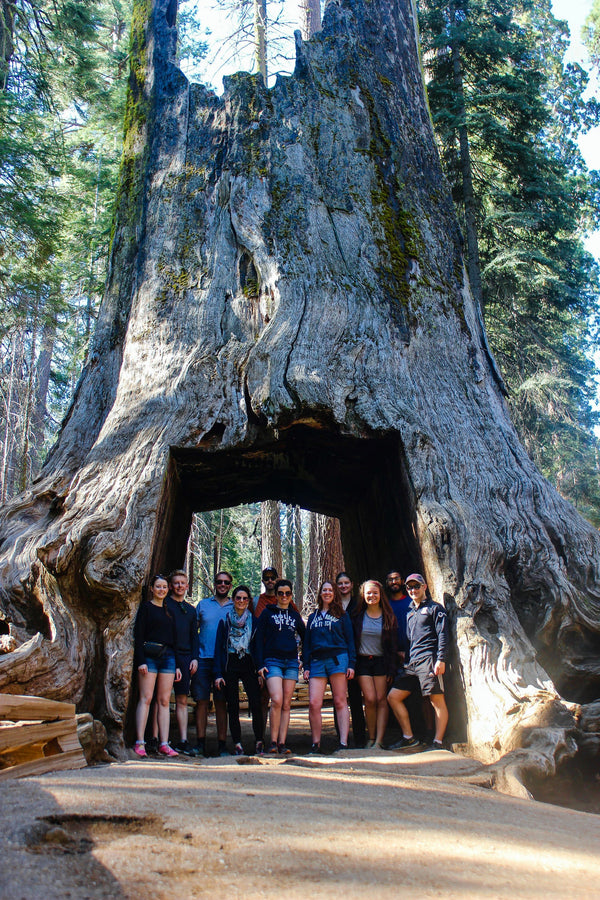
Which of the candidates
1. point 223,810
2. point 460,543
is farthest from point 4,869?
point 460,543

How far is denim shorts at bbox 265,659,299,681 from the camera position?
6055mm

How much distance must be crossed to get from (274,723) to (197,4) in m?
20.4

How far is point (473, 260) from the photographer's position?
1238cm

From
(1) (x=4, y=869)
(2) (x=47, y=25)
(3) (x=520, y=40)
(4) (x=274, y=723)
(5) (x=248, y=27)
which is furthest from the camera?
(5) (x=248, y=27)

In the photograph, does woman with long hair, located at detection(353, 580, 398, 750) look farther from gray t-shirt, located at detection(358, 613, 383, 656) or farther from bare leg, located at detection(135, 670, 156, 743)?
bare leg, located at detection(135, 670, 156, 743)

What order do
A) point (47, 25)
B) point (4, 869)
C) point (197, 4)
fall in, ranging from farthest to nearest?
1. point (197, 4)
2. point (47, 25)
3. point (4, 869)

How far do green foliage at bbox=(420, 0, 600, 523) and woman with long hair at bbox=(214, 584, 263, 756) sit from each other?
10409 millimetres

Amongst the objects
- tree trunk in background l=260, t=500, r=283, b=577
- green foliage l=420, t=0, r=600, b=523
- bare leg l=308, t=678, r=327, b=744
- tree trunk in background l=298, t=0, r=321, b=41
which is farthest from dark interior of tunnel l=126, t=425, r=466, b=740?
tree trunk in background l=298, t=0, r=321, b=41

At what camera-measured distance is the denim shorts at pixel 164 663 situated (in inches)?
224

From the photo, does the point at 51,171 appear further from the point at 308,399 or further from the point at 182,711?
the point at 182,711

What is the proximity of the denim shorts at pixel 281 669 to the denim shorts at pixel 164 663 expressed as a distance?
857mm

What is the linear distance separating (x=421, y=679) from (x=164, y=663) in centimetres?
224

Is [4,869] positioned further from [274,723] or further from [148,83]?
[148,83]

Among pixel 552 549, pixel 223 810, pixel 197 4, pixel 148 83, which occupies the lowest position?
pixel 223 810
